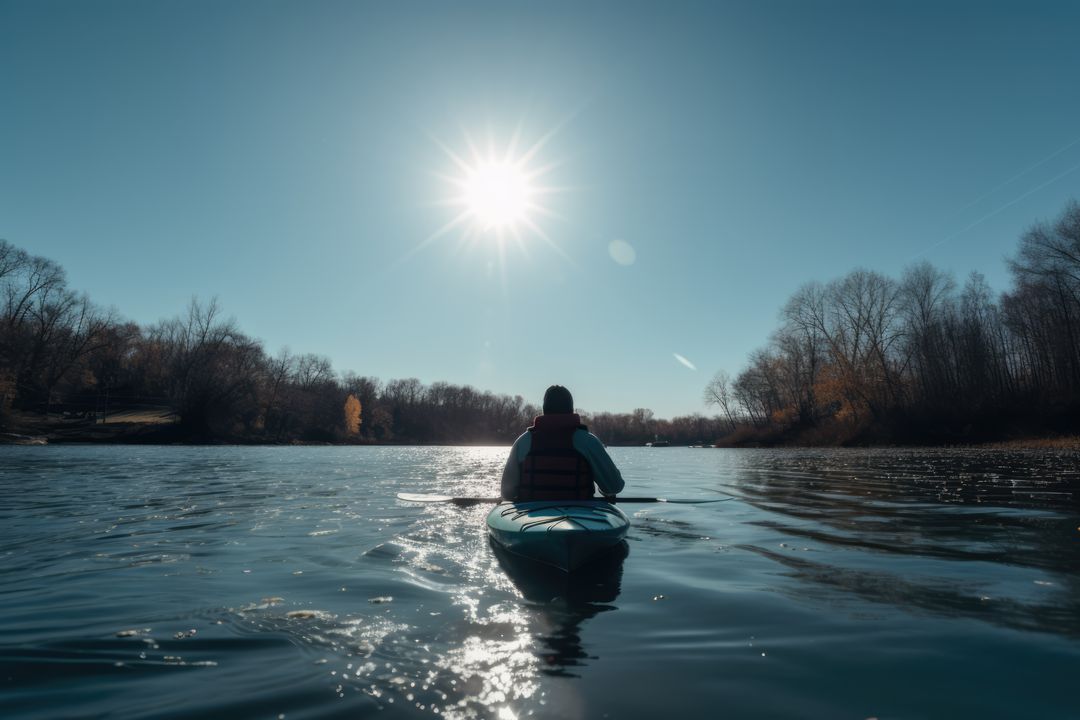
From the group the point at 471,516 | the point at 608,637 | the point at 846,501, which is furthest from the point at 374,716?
the point at 846,501

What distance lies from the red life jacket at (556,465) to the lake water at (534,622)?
3.25 ft

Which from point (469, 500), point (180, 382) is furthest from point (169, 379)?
point (469, 500)

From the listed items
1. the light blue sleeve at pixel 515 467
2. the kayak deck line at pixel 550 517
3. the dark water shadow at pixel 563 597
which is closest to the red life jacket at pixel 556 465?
the light blue sleeve at pixel 515 467

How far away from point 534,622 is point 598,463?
3.18 m

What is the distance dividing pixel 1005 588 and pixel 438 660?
180 inches

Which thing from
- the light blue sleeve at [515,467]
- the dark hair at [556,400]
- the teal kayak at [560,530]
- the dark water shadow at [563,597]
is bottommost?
the dark water shadow at [563,597]

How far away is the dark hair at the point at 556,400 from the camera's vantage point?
6977 mm

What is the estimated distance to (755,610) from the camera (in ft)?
13.5

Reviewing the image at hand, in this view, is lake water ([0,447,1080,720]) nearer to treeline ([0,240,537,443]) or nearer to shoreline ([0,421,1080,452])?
shoreline ([0,421,1080,452])

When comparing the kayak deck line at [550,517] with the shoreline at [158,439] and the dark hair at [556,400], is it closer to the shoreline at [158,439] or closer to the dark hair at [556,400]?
the dark hair at [556,400]

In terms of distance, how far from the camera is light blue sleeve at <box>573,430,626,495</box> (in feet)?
22.4

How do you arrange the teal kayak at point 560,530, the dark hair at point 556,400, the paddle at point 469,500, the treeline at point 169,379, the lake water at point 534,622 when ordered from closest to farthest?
the lake water at point 534,622 < the teal kayak at point 560,530 < the dark hair at point 556,400 < the paddle at point 469,500 < the treeline at point 169,379

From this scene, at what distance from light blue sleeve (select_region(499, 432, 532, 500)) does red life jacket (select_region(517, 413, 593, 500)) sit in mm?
131

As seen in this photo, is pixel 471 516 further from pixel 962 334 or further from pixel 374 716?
pixel 962 334
